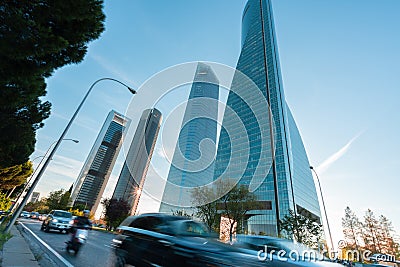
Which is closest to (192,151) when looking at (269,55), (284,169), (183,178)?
(183,178)

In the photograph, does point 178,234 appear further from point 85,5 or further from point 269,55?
point 269,55

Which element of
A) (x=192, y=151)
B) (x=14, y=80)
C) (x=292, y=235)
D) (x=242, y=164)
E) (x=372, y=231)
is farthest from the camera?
(x=192, y=151)

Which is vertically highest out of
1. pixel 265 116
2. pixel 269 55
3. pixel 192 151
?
pixel 269 55

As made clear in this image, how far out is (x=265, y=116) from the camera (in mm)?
90125

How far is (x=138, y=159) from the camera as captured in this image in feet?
261

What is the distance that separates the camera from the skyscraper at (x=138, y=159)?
74875 millimetres

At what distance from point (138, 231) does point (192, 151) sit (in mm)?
98029

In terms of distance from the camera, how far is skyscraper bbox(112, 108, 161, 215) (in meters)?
74.9

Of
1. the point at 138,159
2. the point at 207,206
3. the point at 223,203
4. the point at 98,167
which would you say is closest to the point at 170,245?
the point at 207,206

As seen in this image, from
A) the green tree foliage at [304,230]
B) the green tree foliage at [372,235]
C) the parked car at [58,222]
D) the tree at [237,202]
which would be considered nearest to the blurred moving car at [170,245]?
the parked car at [58,222]

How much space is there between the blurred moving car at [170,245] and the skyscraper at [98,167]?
336ft

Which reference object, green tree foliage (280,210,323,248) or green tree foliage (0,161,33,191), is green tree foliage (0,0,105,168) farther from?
green tree foliage (280,210,323,248)

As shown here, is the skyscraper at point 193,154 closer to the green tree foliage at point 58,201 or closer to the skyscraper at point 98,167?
the skyscraper at point 98,167

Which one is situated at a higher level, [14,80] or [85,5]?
[85,5]
